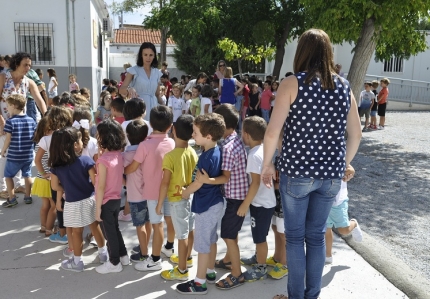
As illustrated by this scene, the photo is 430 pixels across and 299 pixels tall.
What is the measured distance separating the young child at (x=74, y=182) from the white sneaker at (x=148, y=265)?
1.59 feet

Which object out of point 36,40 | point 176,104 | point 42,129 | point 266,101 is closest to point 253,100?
point 266,101

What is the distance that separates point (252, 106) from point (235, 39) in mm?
5146

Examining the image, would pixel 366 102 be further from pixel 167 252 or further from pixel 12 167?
pixel 167 252

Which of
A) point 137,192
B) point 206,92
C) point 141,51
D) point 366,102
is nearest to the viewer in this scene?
point 137,192

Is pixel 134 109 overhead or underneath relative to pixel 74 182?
overhead

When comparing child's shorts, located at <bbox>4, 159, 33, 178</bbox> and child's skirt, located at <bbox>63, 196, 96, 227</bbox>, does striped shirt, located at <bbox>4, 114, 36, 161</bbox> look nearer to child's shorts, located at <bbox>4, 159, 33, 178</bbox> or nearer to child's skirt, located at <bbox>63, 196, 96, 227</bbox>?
child's shorts, located at <bbox>4, 159, 33, 178</bbox>

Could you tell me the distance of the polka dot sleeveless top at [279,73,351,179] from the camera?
293cm

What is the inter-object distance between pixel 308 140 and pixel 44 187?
9.57ft

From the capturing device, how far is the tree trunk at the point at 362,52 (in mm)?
8711

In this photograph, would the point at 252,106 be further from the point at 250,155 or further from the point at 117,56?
the point at 117,56

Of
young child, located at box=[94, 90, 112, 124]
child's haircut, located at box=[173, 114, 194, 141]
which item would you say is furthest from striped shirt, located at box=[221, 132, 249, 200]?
young child, located at box=[94, 90, 112, 124]

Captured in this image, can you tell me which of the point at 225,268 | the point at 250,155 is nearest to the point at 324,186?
the point at 250,155

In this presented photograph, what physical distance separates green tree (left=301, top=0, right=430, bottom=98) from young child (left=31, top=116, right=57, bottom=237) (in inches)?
226

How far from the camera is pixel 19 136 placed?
17.9 feet
